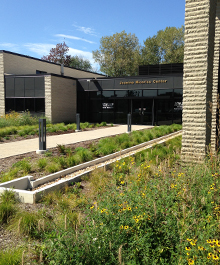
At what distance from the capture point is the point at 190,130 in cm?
708

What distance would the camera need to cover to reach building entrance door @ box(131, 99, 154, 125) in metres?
22.6

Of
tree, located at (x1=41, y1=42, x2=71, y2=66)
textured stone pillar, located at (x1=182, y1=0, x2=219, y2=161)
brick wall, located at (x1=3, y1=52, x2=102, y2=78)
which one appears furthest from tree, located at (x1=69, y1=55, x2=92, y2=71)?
textured stone pillar, located at (x1=182, y1=0, x2=219, y2=161)

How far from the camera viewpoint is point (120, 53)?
1964 inches

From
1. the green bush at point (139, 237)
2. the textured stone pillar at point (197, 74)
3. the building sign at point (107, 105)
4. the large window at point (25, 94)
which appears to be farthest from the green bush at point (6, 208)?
the building sign at point (107, 105)

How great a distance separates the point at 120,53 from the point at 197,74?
148ft

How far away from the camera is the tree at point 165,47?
5006 cm

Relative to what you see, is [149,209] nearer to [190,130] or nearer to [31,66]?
[190,130]

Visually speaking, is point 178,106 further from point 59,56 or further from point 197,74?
point 59,56

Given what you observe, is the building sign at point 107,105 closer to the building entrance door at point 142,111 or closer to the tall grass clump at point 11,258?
the building entrance door at point 142,111

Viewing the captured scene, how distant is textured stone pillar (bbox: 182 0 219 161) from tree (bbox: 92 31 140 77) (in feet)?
142

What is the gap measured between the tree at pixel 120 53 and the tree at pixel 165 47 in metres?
3.06

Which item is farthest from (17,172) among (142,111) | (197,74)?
(142,111)

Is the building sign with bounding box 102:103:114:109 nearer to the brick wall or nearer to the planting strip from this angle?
the brick wall

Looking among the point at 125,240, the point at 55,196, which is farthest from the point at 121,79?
the point at 125,240
